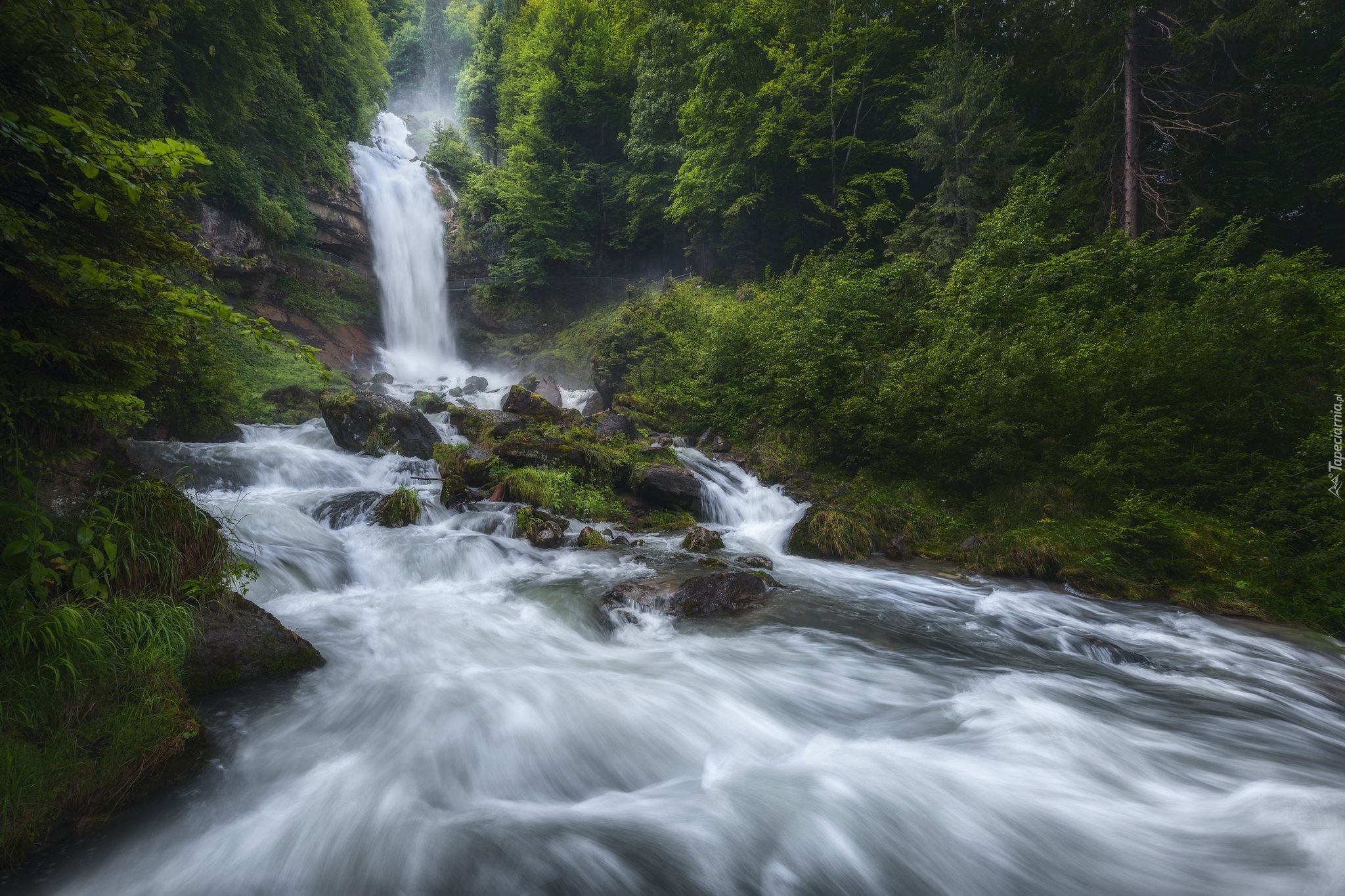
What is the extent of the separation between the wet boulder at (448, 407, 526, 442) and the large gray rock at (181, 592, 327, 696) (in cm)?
873

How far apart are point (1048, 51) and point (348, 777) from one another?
23.4 m

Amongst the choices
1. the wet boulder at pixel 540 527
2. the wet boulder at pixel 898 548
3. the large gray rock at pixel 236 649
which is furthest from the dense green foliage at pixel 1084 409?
the large gray rock at pixel 236 649

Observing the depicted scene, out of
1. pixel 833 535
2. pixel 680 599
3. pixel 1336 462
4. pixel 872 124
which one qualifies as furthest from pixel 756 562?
pixel 872 124

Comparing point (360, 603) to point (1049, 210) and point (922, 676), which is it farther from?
Answer: point (1049, 210)

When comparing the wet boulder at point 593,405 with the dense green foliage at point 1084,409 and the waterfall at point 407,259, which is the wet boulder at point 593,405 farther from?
the waterfall at point 407,259

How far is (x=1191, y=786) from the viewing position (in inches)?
139

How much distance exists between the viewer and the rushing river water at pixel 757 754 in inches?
111

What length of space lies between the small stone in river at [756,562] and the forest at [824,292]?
124 cm

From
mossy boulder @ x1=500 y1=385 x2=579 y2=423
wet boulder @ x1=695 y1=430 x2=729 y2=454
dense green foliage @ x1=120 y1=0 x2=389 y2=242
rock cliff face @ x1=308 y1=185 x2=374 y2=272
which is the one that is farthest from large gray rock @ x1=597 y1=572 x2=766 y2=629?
rock cliff face @ x1=308 y1=185 x2=374 y2=272

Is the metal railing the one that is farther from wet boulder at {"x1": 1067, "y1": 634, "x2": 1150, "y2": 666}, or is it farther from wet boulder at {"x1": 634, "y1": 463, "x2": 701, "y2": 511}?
wet boulder at {"x1": 1067, "y1": 634, "x2": 1150, "y2": 666}

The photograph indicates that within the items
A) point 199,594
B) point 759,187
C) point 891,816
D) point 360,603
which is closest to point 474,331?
point 759,187

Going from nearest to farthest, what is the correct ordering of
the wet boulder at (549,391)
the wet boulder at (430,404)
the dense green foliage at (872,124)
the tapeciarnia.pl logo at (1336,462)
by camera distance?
the tapeciarnia.pl logo at (1336,462), the dense green foliage at (872,124), the wet boulder at (430,404), the wet boulder at (549,391)

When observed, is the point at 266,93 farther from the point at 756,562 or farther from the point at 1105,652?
the point at 1105,652

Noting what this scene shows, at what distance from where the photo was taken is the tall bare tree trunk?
11039 millimetres
